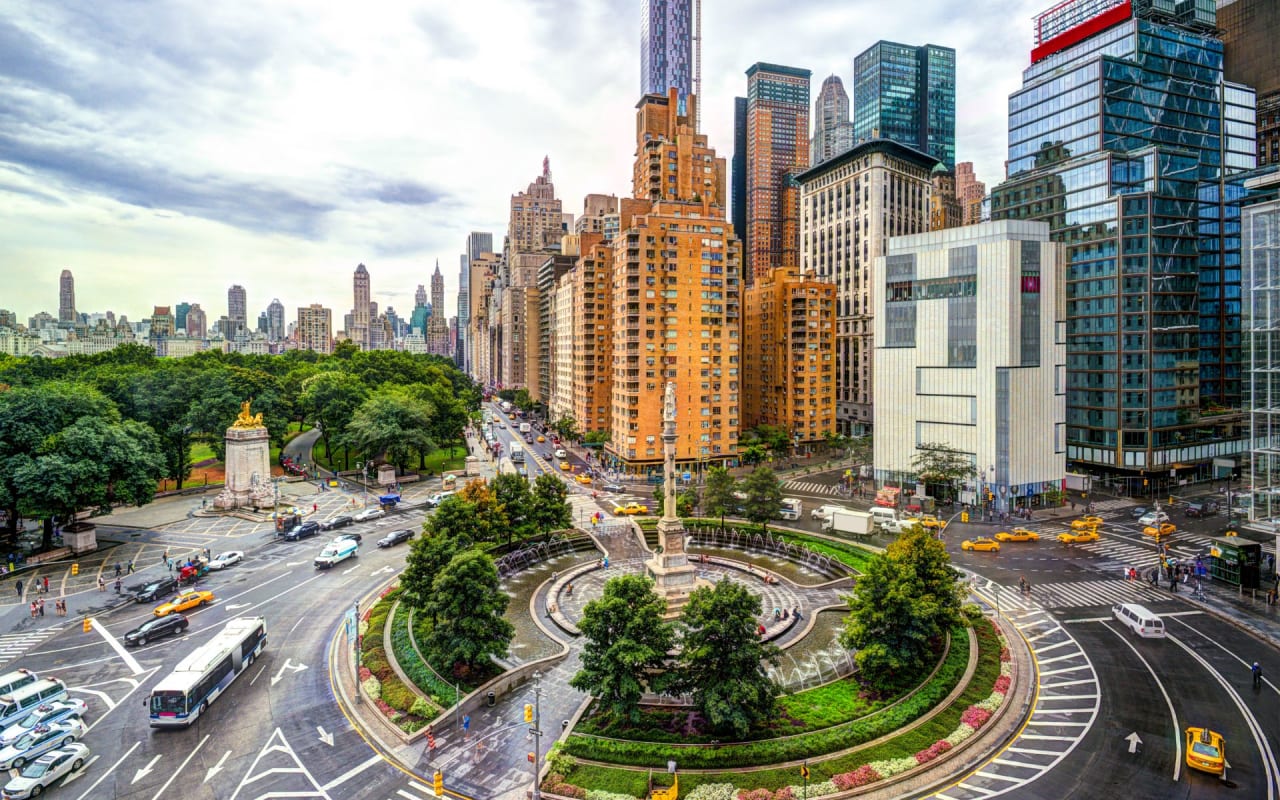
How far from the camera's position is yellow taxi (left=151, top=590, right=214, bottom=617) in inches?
1743

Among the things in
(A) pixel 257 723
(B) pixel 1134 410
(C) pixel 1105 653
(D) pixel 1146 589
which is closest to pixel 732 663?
(A) pixel 257 723

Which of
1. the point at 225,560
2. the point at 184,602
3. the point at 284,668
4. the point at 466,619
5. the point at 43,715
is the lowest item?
the point at 284,668

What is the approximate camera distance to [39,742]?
28.5 meters

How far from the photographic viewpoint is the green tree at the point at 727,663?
2830 cm

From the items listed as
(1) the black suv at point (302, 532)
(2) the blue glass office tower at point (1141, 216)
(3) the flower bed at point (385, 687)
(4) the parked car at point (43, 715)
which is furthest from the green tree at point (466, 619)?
(2) the blue glass office tower at point (1141, 216)

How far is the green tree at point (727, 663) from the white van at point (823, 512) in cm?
3716

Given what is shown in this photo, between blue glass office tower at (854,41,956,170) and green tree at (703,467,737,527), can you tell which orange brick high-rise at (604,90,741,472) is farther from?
blue glass office tower at (854,41,956,170)

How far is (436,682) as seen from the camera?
1346 inches

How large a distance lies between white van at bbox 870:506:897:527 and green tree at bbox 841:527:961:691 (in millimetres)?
29438

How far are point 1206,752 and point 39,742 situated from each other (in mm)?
50781

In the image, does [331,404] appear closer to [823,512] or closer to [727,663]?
[823,512]

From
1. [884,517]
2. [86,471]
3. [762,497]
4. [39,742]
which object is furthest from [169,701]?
[884,517]

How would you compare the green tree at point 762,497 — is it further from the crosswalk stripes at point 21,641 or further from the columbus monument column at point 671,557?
the crosswalk stripes at point 21,641

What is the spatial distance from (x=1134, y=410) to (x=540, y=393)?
13540 cm
